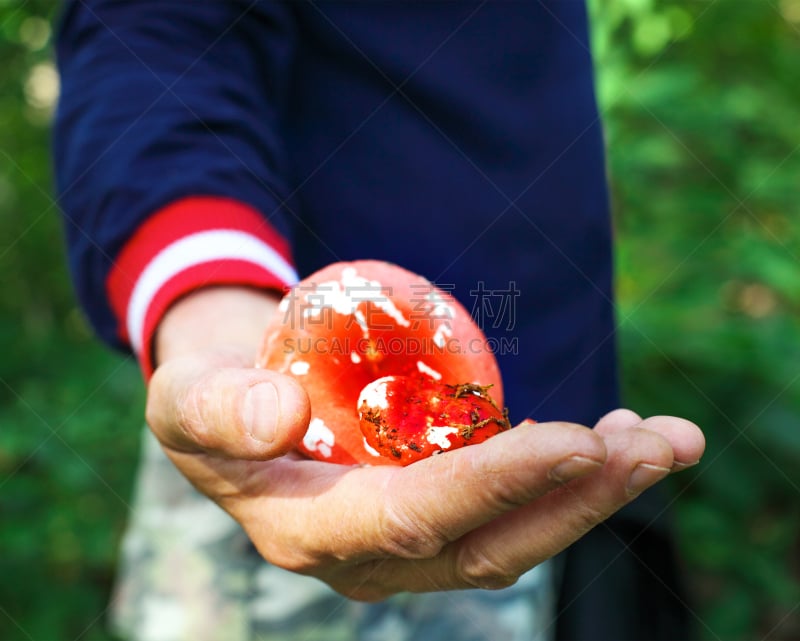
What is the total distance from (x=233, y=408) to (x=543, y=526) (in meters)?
0.40

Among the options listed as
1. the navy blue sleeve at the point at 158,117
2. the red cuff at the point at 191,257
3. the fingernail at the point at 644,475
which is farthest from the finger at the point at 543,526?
the navy blue sleeve at the point at 158,117

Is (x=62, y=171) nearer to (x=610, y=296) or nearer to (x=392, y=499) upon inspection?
(x=392, y=499)

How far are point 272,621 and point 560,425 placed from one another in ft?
3.72

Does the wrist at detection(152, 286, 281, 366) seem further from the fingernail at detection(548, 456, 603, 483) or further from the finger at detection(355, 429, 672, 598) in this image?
the fingernail at detection(548, 456, 603, 483)

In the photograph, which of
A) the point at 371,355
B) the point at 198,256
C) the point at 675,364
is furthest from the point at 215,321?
the point at 675,364

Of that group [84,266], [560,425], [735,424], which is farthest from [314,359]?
[735,424]

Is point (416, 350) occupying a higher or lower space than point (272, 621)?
higher

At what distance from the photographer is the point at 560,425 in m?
0.78

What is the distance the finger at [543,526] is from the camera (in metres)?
0.81

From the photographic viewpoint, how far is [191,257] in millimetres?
1277

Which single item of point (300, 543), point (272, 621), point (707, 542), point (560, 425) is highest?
point (560, 425)

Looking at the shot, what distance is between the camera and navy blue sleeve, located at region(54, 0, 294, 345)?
1.35 metres

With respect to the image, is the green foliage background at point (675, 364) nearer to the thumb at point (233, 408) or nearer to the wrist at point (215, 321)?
the wrist at point (215, 321)

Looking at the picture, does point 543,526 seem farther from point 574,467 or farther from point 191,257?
point 191,257
